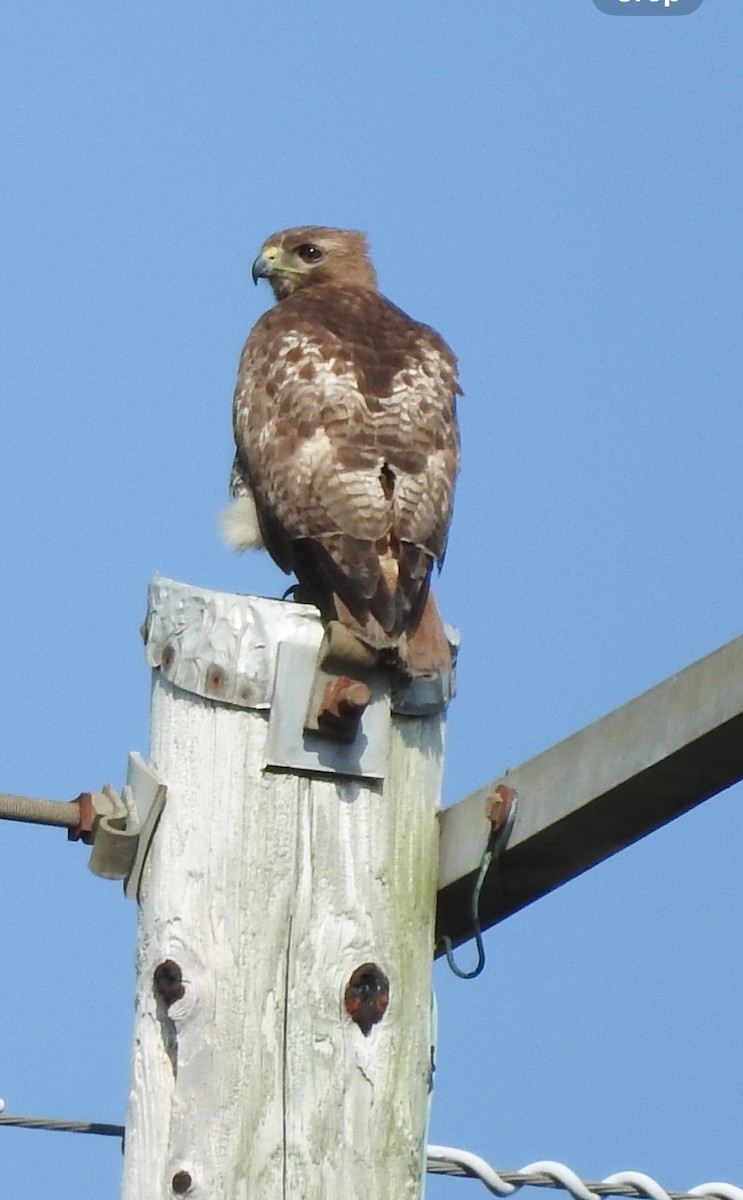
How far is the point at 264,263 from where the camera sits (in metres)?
7.71

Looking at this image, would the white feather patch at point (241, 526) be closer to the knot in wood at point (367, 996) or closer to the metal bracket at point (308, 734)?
the metal bracket at point (308, 734)

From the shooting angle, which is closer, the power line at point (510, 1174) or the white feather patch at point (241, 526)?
the power line at point (510, 1174)

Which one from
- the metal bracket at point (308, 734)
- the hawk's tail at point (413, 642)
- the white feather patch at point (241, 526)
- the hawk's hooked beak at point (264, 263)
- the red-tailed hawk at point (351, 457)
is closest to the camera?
the metal bracket at point (308, 734)

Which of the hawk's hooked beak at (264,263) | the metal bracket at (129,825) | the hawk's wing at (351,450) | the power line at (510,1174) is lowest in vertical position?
the power line at (510,1174)

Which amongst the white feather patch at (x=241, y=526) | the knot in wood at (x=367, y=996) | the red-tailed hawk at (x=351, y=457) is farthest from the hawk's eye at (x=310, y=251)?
the knot in wood at (x=367, y=996)

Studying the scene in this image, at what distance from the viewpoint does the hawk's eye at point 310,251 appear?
7730 millimetres

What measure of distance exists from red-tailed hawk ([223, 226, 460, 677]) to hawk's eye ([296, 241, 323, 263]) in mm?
1102

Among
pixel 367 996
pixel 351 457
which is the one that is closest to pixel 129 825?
pixel 367 996

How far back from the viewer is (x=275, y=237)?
775 centimetres

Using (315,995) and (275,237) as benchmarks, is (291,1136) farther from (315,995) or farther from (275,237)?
(275,237)

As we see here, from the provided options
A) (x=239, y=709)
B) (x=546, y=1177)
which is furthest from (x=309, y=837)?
(x=546, y=1177)

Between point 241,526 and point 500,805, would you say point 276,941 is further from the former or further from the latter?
point 241,526

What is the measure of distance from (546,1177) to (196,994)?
28.8 inches

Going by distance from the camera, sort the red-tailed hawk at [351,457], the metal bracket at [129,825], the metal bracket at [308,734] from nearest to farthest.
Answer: the metal bracket at [308,734], the metal bracket at [129,825], the red-tailed hawk at [351,457]
